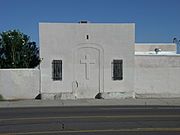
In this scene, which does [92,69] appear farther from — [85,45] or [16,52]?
[16,52]

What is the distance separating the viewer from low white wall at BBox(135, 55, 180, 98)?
30.6 metres

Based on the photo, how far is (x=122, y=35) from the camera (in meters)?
30.4

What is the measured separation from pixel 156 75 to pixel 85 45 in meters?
5.35

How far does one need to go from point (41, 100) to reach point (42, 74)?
205cm

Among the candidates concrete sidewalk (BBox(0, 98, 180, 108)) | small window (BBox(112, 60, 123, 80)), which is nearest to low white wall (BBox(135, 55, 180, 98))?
small window (BBox(112, 60, 123, 80))

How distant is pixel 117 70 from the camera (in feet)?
99.5

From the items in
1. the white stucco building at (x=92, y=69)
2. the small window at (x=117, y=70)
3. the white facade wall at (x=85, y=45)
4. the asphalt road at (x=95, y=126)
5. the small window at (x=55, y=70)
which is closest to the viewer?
the asphalt road at (x=95, y=126)

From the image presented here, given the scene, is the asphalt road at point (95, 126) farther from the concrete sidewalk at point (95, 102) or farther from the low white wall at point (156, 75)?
the low white wall at point (156, 75)

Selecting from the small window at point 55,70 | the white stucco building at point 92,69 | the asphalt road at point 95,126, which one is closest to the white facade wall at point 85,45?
the white stucco building at point 92,69

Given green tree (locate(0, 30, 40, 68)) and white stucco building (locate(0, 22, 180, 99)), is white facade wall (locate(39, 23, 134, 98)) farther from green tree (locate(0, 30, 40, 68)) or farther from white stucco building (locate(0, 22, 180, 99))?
green tree (locate(0, 30, 40, 68))

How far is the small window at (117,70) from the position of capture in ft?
99.2

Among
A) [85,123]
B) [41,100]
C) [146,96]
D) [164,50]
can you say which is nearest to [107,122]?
[85,123]

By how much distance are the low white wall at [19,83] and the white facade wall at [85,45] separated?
0.62 m

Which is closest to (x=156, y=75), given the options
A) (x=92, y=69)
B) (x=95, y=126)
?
(x=92, y=69)
